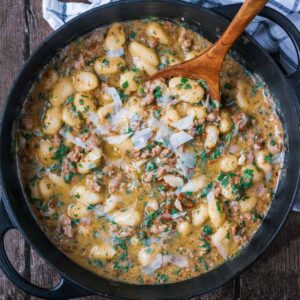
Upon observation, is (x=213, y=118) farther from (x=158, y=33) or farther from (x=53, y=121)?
(x=53, y=121)

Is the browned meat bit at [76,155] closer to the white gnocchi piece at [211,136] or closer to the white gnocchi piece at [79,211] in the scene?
the white gnocchi piece at [79,211]

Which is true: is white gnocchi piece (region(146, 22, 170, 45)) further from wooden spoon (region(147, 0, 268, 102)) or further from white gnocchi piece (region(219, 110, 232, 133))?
white gnocchi piece (region(219, 110, 232, 133))

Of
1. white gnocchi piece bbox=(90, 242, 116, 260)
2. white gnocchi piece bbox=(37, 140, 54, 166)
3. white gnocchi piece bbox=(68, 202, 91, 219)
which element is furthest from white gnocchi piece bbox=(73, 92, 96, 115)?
white gnocchi piece bbox=(90, 242, 116, 260)

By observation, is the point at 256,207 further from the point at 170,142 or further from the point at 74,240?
the point at 74,240

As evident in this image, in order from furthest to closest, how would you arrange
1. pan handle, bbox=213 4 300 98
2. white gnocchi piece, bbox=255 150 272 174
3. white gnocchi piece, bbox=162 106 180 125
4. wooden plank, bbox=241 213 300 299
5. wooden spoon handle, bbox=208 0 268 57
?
wooden plank, bbox=241 213 300 299, white gnocchi piece, bbox=255 150 272 174, white gnocchi piece, bbox=162 106 180 125, pan handle, bbox=213 4 300 98, wooden spoon handle, bbox=208 0 268 57

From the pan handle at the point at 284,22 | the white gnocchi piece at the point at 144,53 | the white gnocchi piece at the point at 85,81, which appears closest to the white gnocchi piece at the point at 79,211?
the white gnocchi piece at the point at 85,81

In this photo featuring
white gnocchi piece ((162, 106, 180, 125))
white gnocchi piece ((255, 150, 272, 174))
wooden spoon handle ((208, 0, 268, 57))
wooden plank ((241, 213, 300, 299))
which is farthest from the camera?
→ wooden plank ((241, 213, 300, 299))

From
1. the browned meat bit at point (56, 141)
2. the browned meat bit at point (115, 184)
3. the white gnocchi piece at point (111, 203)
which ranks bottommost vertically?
the white gnocchi piece at point (111, 203)
